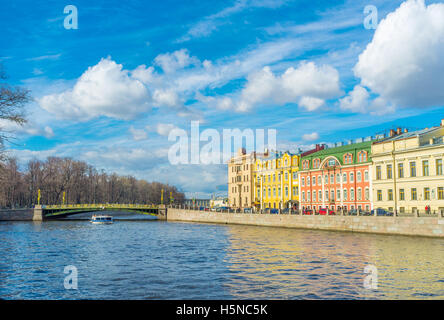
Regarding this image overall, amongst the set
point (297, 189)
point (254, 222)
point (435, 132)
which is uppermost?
point (435, 132)

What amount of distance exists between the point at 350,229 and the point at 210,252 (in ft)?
80.7

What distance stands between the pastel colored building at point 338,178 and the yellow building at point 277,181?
3497 mm

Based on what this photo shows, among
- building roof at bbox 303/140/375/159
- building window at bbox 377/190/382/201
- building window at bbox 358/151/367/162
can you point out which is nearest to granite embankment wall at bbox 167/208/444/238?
building window at bbox 377/190/382/201

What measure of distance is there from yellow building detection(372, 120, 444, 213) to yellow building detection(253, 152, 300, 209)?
23804mm

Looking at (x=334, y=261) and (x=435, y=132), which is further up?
(x=435, y=132)

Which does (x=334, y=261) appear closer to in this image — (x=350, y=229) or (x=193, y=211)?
(x=350, y=229)

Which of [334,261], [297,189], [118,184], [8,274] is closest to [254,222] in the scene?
[297,189]

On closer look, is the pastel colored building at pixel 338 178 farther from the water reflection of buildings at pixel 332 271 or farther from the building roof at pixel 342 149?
the water reflection of buildings at pixel 332 271

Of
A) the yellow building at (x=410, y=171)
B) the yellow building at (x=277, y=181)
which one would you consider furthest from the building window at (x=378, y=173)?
the yellow building at (x=277, y=181)

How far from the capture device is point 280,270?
Answer: 2245cm

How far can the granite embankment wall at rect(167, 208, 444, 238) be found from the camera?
1629 inches

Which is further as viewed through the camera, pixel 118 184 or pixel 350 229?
pixel 118 184
